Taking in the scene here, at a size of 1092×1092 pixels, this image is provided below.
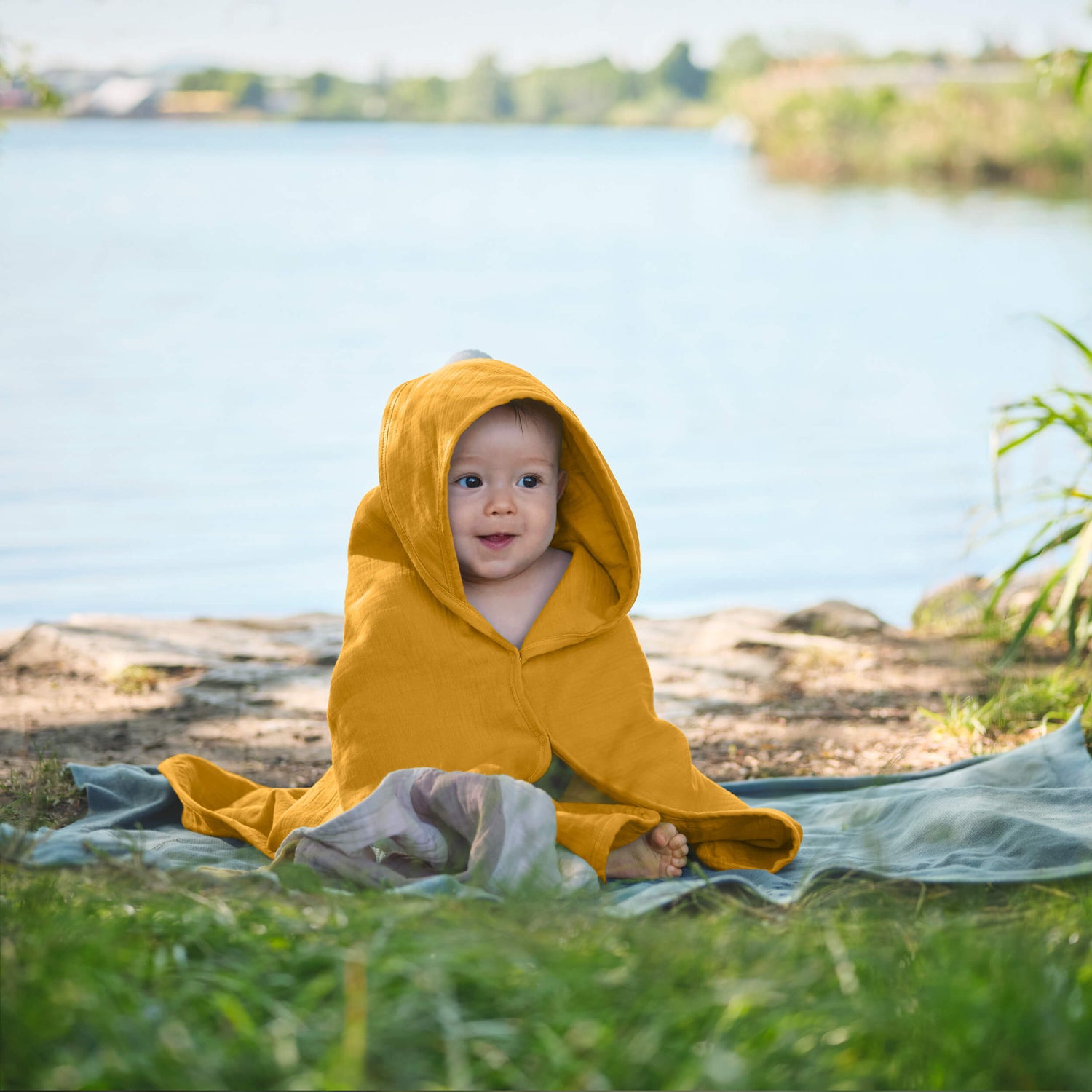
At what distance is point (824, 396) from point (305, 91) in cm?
4204

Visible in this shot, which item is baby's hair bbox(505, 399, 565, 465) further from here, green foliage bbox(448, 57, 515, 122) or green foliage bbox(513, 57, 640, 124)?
green foliage bbox(448, 57, 515, 122)

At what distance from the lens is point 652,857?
2422 millimetres

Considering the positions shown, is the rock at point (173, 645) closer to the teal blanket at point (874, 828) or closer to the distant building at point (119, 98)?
the teal blanket at point (874, 828)

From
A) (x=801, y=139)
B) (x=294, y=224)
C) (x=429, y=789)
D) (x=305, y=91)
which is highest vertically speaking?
(x=305, y=91)

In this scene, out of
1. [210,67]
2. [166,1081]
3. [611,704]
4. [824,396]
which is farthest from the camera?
[210,67]

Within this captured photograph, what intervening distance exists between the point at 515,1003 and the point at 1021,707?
106 inches

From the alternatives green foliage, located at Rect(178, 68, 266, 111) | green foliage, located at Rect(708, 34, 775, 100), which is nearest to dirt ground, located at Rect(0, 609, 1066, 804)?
green foliage, located at Rect(708, 34, 775, 100)

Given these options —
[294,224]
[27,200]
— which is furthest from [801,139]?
[27,200]

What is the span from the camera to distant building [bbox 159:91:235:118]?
45.9m

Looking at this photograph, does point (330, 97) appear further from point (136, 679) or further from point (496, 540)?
point (496, 540)

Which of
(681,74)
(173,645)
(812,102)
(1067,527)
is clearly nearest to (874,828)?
(1067,527)

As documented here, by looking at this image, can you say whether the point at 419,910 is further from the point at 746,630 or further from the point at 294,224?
the point at 294,224

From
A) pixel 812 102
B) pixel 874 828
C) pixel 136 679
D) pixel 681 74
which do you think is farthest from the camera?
pixel 681 74

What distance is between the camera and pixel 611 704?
252cm
